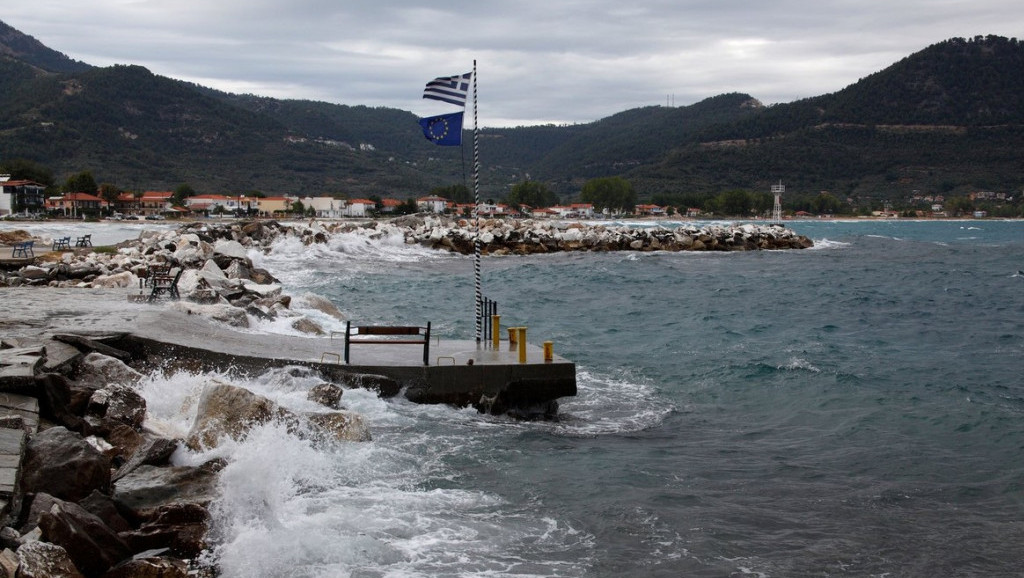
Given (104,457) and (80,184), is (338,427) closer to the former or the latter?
(104,457)

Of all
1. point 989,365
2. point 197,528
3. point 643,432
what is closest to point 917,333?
point 989,365

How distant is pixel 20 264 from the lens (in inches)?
963

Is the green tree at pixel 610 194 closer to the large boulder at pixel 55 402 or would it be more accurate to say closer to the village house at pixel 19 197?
the village house at pixel 19 197

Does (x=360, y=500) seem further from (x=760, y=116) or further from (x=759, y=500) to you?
(x=760, y=116)

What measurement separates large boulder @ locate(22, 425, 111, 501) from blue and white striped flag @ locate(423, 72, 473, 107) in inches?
379

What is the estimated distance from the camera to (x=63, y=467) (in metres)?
7.11

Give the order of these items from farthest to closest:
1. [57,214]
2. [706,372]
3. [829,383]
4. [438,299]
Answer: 1. [57,214]
2. [438,299]
3. [706,372]
4. [829,383]

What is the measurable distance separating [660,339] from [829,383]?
232 inches

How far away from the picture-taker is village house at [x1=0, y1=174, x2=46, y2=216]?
73688 millimetres

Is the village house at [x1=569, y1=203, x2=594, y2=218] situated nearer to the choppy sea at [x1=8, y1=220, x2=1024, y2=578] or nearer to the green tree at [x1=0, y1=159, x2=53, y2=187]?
the green tree at [x1=0, y1=159, x2=53, y2=187]

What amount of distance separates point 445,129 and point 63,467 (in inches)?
395

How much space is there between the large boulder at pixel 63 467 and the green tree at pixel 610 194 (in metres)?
137

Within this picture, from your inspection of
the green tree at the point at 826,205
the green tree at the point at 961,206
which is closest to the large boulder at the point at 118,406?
the green tree at the point at 961,206

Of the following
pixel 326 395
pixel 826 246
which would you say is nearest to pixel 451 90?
pixel 326 395
